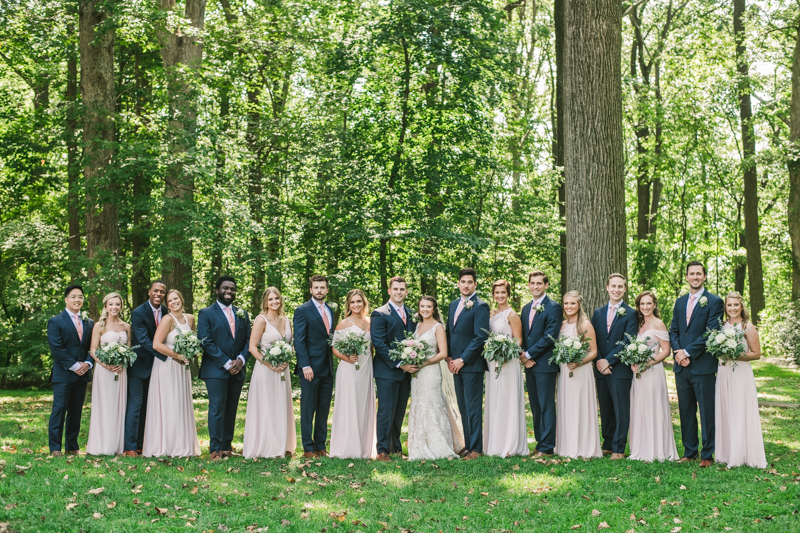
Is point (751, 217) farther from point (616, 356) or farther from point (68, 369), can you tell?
point (68, 369)

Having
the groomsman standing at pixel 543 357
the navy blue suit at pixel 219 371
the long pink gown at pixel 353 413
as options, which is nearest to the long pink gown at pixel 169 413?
the navy blue suit at pixel 219 371

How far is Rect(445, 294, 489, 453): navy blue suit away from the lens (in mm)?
8844

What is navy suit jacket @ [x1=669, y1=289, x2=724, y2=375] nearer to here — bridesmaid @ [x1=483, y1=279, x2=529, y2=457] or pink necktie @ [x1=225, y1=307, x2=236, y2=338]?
bridesmaid @ [x1=483, y1=279, x2=529, y2=457]

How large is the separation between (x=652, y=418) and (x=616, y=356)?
0.83 meters

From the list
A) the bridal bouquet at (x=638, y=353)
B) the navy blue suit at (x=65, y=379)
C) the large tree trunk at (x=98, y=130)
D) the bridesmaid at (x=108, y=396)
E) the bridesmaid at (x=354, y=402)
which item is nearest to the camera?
the bridal bouquet at (x=638, y=353)

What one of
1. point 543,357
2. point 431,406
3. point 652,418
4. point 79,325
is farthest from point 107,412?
point 652,418

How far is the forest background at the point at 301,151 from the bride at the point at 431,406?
2.60 meters

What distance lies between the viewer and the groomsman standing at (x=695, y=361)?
26.3ft

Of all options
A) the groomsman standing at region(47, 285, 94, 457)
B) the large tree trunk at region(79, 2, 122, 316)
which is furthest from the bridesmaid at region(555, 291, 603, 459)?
the large tree trunk at region(79, 2, 122, 316)

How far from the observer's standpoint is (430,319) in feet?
29.9

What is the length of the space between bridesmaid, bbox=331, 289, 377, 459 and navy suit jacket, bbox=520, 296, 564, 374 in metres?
2.09

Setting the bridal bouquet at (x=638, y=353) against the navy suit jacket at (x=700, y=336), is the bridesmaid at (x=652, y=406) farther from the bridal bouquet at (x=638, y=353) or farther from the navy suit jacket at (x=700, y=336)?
the navy suit jacket at (x=700, y=336)

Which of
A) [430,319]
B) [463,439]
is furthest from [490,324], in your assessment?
[463,439]

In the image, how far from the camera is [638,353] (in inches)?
322
